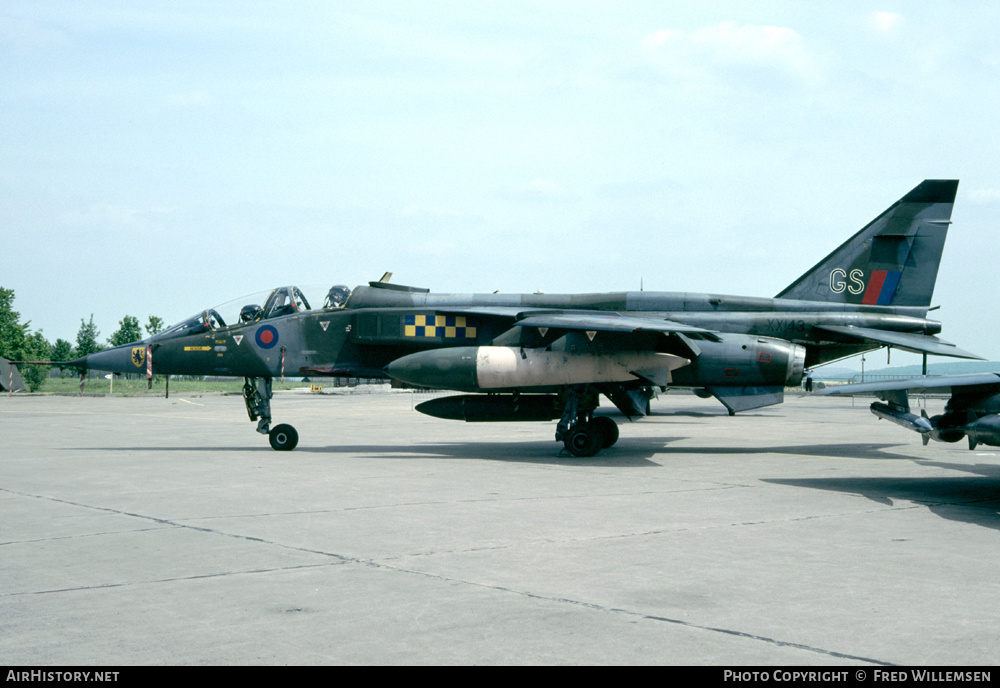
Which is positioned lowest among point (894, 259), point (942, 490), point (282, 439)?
point (282, 439)

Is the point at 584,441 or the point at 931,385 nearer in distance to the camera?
the point at 931,385

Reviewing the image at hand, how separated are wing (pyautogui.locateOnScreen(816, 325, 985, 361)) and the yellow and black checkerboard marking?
647 cm

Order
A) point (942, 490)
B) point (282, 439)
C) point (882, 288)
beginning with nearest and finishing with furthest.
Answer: point (942, 490), point (282, 439), point (882, 288)

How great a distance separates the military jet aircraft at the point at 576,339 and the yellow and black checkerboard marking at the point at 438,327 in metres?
0.02

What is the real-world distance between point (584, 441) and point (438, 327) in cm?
334

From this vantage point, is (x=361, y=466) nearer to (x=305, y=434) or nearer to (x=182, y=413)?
(x=305, y=434)

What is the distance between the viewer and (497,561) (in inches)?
261

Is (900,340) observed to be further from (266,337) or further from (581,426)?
(266,337)

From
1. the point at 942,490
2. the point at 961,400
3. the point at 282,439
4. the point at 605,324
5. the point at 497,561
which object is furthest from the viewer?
the point at 282,439

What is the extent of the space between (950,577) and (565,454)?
9.30m

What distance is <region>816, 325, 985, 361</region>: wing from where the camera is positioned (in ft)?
49.9

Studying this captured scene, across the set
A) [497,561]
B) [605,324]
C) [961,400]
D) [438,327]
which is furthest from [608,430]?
[497,561]

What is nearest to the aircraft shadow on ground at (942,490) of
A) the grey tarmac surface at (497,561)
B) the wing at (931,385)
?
the grey tarmac surface at (497,561)
